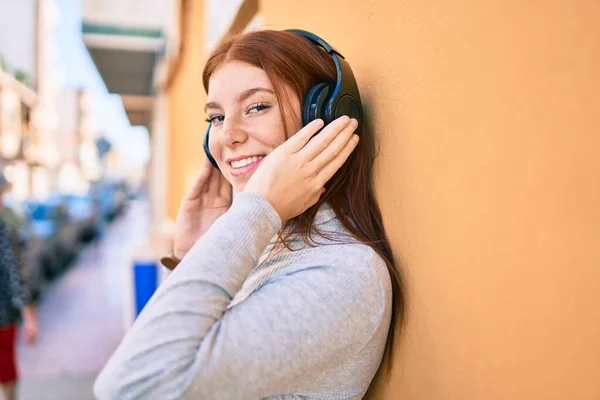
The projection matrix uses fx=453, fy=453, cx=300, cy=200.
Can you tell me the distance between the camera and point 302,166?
90 centimetres

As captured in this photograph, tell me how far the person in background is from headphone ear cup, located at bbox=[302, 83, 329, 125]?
2.73 m

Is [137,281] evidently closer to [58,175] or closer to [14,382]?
[14,382]

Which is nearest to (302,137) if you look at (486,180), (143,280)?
(486,180)

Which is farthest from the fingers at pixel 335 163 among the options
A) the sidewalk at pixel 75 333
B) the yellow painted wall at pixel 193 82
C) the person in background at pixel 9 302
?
the sidewalk at pixel 75 333

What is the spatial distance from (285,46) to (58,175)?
24809 mm

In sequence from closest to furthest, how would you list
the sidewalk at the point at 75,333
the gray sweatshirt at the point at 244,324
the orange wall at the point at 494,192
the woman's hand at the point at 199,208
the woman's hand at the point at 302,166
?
the orange wall at the point at 494,192 → the gray sweatshirt at the point at 244,324 → the woman's hand at the point at 302,166 → the woman's hand at the point at 199,208 → the sidewalk at the point at 75,333

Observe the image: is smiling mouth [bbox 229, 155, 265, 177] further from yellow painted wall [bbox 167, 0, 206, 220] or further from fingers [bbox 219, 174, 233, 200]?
yellow painted wall [bbox 167, 0, 206, 220]

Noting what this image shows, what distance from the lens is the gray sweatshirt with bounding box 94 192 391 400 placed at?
0.71 m

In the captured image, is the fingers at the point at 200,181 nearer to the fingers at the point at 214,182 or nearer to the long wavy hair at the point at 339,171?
the fingers at the point at 214,182

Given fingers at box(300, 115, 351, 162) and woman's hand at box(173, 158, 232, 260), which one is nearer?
fingers at box(300, 115, 351, 162)

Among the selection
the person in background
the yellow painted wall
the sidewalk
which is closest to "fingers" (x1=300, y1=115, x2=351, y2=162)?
the yellow painted wall

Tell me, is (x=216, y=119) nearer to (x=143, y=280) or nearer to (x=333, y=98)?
(x=333, y=98)

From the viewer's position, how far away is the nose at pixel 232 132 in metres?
1.04

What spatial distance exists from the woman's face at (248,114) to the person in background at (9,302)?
256cm
